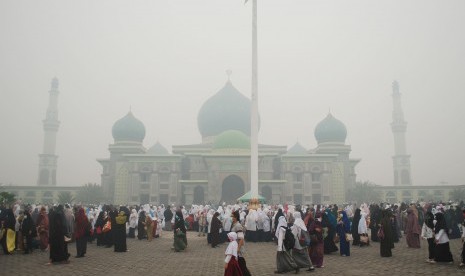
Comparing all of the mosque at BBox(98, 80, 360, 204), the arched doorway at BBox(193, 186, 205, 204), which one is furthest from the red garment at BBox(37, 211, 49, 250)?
the arched doorway at BBox(193, 186, 205, 204)

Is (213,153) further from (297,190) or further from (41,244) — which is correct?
(41,244)

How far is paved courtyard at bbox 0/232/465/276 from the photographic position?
28.7 feet

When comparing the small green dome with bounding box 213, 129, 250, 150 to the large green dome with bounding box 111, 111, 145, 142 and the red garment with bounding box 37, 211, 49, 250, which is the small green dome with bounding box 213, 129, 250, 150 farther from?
the red garment with bounding box 37, 211, 49, 250

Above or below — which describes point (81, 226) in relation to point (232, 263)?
above

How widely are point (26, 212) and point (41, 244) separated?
1353 millimetres

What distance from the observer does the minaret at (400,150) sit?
60562 millimetres

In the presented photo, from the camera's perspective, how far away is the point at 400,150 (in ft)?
203

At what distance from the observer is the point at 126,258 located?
440 inches

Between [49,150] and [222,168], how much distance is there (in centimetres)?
3263

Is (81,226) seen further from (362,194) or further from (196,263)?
(362,194)

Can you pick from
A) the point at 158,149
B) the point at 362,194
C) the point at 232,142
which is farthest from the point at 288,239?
the point at 158,149

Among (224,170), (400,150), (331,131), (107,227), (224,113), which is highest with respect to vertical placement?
(224,113)

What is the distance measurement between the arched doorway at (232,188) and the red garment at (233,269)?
109ft

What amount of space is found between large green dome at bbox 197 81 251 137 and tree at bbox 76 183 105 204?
13.8m
